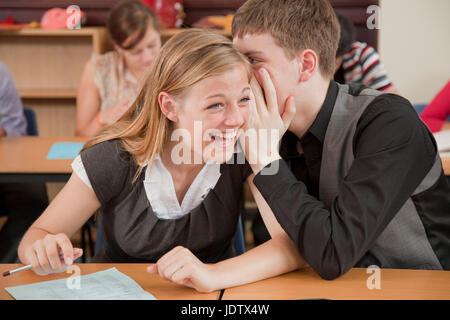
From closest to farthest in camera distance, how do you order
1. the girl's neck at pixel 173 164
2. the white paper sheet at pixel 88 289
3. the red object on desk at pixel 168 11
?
1. the white paper sheet at pixel 88 289
2. the girl's neck at pixel 173 164
3. the red object on desk at pixel 168 11

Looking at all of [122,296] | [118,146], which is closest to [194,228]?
[118,146]

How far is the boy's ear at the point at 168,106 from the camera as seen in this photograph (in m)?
1.43

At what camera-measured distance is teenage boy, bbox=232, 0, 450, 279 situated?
1.20 metres

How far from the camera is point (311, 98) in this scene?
4.75ft

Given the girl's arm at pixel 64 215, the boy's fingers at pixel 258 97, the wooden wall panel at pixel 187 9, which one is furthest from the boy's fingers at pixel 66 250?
the wooden wall panel at pixel 187 9

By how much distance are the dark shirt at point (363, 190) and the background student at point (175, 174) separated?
4.2 inches

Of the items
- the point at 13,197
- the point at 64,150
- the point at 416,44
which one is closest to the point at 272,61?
the point at 64,150

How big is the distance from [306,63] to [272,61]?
3.6 inches

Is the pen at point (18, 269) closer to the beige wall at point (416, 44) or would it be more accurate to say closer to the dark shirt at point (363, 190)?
the dark shirt at point (363, 190)

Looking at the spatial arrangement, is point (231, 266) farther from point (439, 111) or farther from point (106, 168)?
point (439, 111)

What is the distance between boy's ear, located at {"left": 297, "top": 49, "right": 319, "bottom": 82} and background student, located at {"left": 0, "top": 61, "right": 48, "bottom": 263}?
1395mm

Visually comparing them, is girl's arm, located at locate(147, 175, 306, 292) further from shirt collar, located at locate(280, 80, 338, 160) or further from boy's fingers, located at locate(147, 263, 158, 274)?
shirt collar, located at locate(280, 80, 338, 160)

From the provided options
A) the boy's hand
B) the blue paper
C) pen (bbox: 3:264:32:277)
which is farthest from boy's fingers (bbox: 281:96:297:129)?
the blue paper
